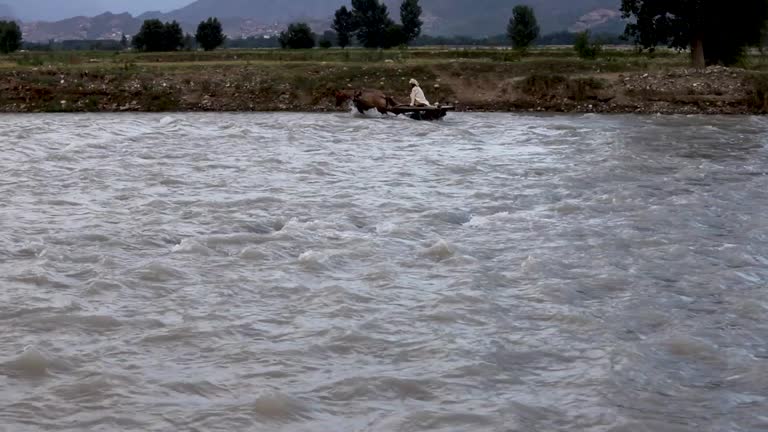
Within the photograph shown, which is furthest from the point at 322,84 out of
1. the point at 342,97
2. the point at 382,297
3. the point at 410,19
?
the point at 410,19

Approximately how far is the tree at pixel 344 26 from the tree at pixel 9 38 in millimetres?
21078

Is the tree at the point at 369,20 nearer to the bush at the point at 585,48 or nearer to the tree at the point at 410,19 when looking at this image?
the tree at the point at 410,19

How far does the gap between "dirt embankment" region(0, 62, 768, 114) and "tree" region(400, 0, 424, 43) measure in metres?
28.5

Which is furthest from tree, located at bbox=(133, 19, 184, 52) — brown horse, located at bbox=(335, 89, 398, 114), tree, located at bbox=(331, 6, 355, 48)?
brown horse, located at bbox=(335, 89, 398, 114)

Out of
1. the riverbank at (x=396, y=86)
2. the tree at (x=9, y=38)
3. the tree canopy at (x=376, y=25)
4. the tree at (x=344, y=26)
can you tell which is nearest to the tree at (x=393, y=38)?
the tree canopy at (x=376, y=25)

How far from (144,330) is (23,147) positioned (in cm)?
1569

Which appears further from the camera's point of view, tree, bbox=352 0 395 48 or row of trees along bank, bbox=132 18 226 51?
tree, bbox=352 0 395 48

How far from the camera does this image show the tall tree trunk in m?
38.0

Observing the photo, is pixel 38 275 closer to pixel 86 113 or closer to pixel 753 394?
pixel 753 394

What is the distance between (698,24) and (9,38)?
37.6 meters

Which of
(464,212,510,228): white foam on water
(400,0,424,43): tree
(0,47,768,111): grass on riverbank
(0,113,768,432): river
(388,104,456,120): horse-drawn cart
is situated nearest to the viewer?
(0,113,768,432): river

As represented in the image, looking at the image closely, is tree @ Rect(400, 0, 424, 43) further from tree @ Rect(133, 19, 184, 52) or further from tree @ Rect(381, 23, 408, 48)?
tree @ Rect(133, 19, 184, 52)

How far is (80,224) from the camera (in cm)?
1386

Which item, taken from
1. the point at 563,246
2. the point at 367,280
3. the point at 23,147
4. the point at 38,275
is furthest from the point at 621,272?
the point at 23,147
